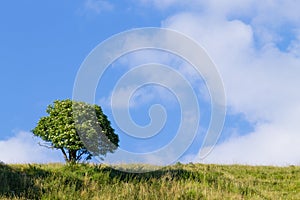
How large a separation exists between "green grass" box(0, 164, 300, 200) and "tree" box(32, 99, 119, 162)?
480 centimetres

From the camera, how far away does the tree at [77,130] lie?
2736 cm

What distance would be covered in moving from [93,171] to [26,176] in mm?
3079

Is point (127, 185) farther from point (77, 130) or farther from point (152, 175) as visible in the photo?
point (77, 130)

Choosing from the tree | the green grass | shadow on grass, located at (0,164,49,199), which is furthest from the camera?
the tree

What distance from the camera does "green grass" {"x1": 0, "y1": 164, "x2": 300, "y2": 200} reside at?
17781 mm

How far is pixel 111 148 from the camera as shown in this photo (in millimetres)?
28484

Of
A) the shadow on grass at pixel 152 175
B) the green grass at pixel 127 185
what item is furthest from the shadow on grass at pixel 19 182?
the shadow on grass at pixel 152 175

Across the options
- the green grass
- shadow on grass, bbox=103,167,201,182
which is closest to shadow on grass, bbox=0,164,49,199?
the green grass

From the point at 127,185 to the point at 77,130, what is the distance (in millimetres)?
9116

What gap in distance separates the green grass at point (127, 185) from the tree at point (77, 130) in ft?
15.7

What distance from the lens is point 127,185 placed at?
763 inches

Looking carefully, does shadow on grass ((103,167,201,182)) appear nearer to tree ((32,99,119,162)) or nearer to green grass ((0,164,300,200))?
green grass ((0,164,300,200))

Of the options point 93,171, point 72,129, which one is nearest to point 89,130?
point 72,129

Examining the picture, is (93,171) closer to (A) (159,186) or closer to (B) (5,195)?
(A) (159,186)
